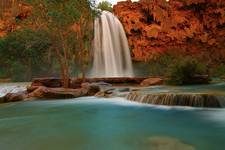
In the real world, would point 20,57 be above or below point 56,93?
above

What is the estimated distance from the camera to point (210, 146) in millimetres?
6766

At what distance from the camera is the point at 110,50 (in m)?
36.9

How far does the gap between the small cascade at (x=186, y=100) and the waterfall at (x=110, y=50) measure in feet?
73.6

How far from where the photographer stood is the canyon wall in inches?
1480

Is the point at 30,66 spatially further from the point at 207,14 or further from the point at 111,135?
the point at 111,135

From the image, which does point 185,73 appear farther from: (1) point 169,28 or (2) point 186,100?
(1) point 169,28

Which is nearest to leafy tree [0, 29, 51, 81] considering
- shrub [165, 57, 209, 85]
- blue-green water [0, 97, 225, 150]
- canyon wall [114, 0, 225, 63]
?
canyon wall [114, 0, 225, 63]

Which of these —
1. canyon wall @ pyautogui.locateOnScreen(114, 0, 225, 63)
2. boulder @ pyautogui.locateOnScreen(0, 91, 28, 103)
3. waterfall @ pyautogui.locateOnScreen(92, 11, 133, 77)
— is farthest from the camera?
canyon wall @ pyautogui.locateOnScreen(114, 0, 225, 63)

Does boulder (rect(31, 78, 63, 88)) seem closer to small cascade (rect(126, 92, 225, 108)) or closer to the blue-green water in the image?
the blue-green water

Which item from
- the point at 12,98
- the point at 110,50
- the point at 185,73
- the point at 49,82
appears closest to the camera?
the point at 12,98

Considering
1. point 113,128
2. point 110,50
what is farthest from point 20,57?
point 113,128

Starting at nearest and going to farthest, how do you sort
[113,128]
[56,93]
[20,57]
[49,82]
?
[113,128], [56,93], [49,82], [20,57]

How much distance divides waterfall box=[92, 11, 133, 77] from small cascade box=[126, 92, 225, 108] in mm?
22442

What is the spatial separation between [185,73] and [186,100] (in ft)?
28.7
